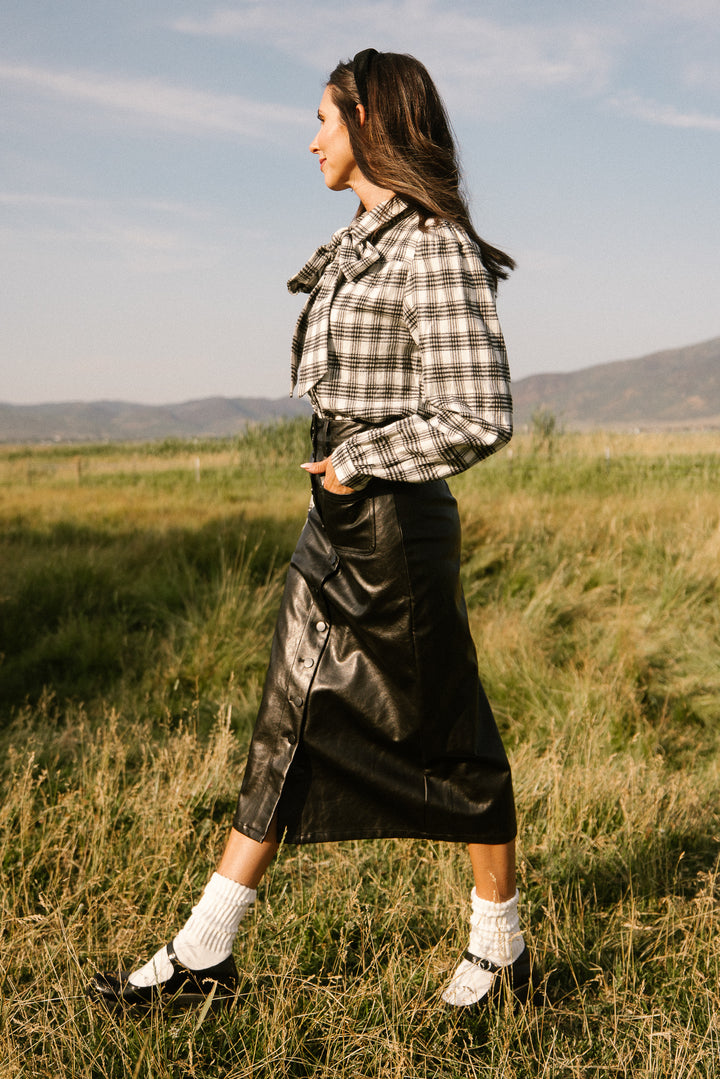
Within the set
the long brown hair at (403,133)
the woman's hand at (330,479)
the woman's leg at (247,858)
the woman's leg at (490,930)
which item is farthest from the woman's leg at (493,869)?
the long brown hair at (403,133)

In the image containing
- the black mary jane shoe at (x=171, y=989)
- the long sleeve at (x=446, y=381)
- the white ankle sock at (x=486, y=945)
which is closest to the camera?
the long sleeve at (x=446, y=381)

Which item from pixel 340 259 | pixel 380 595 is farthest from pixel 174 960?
pixel 340 259

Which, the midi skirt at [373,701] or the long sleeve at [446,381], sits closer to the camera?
the long sleeve at [446,381]

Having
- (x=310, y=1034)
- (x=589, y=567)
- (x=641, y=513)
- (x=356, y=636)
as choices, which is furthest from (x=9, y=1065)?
(x=641, y=513)

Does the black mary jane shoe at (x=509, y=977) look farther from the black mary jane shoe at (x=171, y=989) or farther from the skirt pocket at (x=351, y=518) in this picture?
the skirt pocket at (x=351, y=518)

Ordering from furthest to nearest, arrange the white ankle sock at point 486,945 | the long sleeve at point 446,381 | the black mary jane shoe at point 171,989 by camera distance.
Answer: the white ankle sock at point 486,945, the black mary jane shoe at point 171,989, the long sleeve at point 446,381

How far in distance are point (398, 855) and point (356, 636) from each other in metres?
1.13

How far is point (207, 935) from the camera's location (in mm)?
1812

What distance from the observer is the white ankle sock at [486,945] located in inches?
75.7

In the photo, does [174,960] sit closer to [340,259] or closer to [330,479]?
[330,479]

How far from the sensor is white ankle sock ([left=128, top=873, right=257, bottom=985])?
5.92ft

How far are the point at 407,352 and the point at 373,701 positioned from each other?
74 cm

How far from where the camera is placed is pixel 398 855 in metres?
2.69

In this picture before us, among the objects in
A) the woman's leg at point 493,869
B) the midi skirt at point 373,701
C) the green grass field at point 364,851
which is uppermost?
the midi skirt at point 373,701
